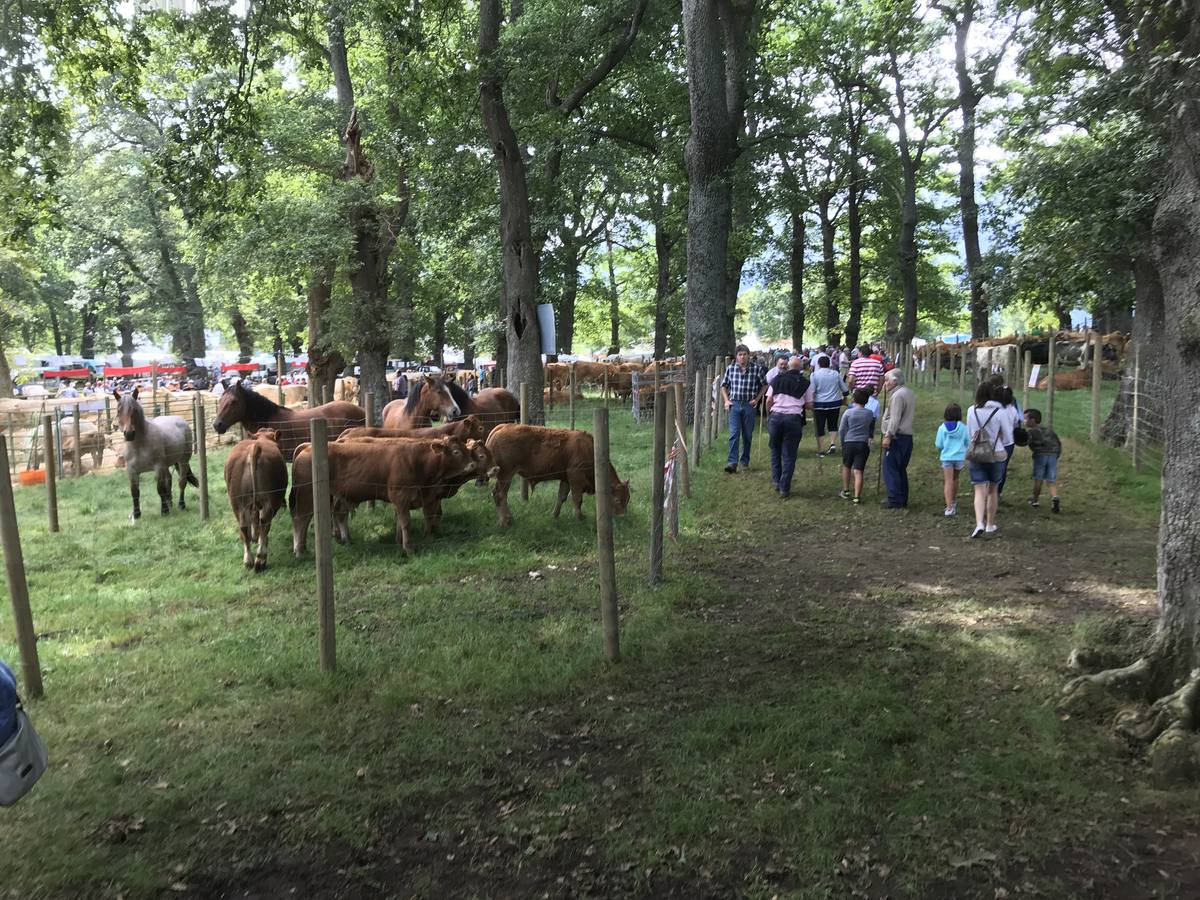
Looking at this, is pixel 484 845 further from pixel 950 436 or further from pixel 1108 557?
pixel 950 436

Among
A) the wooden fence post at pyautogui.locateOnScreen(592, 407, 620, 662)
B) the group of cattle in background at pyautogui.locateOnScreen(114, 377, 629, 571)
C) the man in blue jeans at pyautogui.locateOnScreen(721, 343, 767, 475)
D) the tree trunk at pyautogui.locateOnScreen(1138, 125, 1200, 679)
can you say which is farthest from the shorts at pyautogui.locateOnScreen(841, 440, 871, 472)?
the tree trunk at pyautogui.locateOnScreen(1138, 125, 1200, 679)

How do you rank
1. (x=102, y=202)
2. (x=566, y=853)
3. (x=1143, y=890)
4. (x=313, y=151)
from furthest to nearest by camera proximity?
(x=102, y=202), (x=313, y=151), (x=566, y=853), (x=1143, y=890)

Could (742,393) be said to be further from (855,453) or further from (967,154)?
(967,154)

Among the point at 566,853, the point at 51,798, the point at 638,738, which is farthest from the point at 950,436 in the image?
the point at 51,798

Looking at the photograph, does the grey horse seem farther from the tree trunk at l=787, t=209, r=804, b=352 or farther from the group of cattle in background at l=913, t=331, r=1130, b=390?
the tree trunk at l=787, t=209, r=804, b=352

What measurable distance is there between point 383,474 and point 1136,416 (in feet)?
37.0

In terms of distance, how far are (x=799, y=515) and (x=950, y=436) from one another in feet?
6.84

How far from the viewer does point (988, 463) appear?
381 inches

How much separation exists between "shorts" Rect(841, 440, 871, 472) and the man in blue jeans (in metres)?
1.96

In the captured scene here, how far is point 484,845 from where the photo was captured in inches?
152

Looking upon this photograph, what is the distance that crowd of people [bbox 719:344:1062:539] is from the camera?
982 cm


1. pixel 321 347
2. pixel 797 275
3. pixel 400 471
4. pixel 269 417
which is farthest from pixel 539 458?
pixel 797 275

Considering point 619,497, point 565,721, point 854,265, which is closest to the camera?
point 565,721

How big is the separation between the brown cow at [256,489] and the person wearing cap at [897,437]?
24.5 ft
